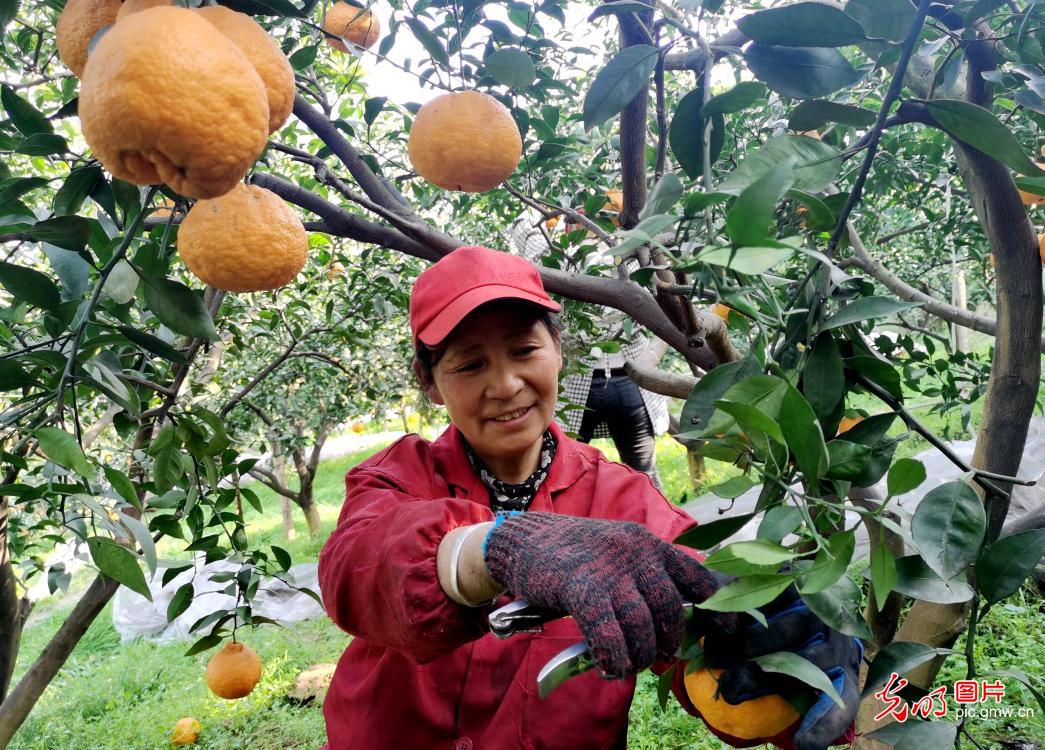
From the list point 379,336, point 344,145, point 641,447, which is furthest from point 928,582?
point 379,336

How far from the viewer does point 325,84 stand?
3014 millimetres

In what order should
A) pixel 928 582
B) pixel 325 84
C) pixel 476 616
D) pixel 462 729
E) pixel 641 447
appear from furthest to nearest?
pixel 641 447 → pixel 325 84 → pixel 462 729 → pixel 476 616 → pixel 928 582

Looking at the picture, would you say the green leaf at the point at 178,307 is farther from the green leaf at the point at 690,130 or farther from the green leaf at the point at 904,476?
the green leaf at the point at 904,476

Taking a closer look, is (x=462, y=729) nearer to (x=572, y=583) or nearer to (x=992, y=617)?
(x=572, y=583)

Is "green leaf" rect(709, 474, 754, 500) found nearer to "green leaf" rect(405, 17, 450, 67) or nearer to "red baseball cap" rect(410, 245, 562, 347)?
"red baseball cap" rect(410, 245, 562, 347)

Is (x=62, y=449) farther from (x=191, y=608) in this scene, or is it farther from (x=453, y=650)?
(x=191, y=608)

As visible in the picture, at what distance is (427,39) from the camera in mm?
1208

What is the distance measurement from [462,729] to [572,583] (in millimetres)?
702

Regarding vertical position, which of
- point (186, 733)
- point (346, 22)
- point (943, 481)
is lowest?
point (186, 733)

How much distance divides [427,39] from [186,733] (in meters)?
3.60

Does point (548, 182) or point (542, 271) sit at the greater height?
point (548, 182)

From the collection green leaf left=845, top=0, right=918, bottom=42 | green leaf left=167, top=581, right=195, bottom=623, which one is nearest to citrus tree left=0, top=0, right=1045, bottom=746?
green leaf left=845, top=0, right=918, bottom=42

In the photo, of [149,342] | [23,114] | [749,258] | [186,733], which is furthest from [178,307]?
[186,733]

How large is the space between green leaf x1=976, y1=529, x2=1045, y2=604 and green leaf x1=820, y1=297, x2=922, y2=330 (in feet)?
0.84
